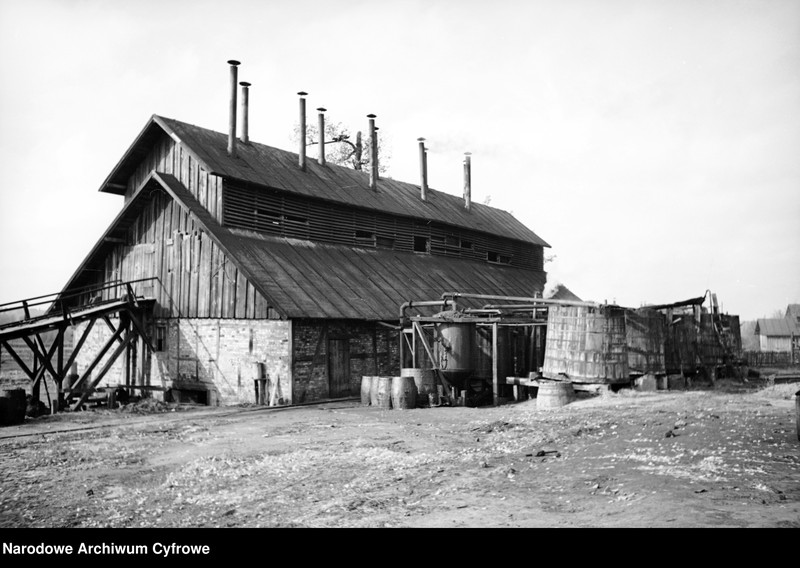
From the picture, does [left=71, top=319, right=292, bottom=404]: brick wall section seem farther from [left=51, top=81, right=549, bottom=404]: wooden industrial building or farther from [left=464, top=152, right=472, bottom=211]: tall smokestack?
[left=464, top=152, right=472, bottom=211]: tall smokestack

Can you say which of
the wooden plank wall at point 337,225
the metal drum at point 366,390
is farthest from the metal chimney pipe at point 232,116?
the metal drum at point 366,390

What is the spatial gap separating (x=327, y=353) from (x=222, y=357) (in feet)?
11.4

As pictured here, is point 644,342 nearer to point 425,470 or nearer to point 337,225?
Result: point 425,470

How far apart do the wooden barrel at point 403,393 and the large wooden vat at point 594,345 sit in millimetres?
4244

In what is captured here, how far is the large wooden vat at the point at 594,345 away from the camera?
55.6 ft

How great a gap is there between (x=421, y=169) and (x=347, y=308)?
627 inches

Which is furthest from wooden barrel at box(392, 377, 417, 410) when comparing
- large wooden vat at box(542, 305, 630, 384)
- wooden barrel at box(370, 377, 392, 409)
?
large wooden vat at box(542, 305, 630, 384)

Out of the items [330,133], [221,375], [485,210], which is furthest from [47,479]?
[330,133]

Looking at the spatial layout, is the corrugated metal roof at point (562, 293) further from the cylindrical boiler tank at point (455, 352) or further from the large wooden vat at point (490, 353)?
the cylindrical boiler tank at point (455, 352)

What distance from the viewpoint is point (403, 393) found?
690 inches

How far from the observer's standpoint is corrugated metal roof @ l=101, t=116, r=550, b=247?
930 inches

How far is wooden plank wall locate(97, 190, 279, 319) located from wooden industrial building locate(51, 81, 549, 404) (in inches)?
2.1

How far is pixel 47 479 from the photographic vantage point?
9.30 meters
